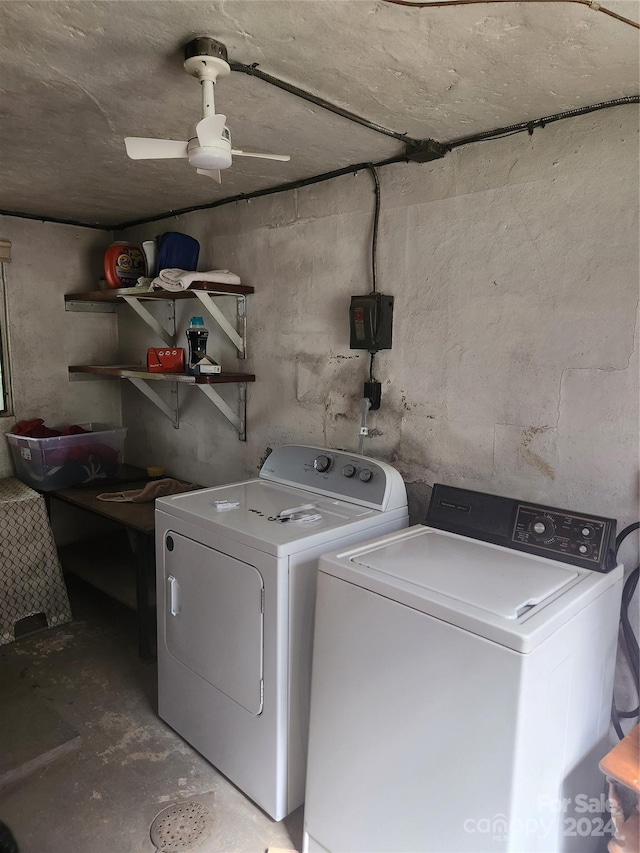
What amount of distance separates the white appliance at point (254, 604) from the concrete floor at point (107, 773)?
0.08m

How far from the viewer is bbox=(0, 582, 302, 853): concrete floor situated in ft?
5.84

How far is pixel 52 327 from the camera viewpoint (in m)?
3.46

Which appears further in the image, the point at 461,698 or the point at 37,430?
the point at 37,430

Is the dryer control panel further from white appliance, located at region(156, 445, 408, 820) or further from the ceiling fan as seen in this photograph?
the ceiling fan

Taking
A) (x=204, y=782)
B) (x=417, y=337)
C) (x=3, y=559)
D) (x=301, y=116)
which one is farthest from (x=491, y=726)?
(x=3, y=559)

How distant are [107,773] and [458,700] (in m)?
1.46

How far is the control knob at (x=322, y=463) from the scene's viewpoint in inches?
88.7

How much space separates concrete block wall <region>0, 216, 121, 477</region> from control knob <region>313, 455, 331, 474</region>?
2.05 m

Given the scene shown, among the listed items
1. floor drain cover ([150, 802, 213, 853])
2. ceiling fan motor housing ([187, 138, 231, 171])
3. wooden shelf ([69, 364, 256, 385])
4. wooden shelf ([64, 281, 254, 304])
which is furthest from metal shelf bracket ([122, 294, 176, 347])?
floor drain cover ([150, 802, 213, 853])

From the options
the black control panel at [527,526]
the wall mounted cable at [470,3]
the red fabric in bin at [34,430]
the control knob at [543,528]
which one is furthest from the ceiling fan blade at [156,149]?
the red fabric in bin at [34,430]

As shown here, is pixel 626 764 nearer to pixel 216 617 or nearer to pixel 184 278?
pixel 216 617

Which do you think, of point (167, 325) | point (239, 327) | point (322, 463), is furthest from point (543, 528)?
point (167, 325)

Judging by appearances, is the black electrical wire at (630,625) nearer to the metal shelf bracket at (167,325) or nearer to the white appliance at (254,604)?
the white appliance at (254,604)

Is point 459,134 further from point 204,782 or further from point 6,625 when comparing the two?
point 6,625
